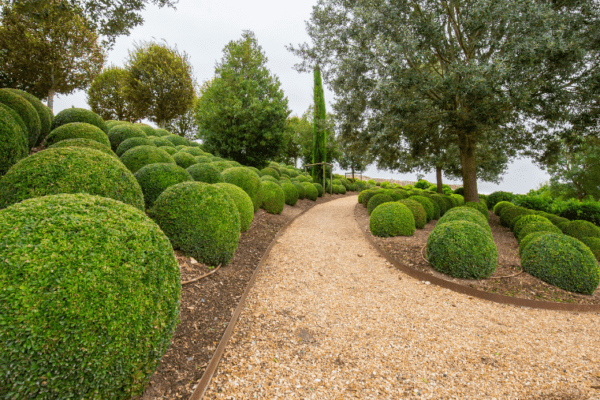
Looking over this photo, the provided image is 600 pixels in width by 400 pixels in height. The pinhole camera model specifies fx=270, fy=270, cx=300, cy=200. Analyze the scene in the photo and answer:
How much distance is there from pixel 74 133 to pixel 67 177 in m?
3.58

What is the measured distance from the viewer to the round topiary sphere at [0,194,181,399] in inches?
62.2

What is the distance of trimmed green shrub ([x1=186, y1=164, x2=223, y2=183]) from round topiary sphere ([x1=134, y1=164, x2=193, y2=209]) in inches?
73.4

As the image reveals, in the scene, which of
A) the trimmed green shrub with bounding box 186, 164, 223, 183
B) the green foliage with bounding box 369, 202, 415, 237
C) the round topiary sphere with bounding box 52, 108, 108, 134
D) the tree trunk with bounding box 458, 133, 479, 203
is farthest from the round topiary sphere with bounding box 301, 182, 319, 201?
the round topiary sphere with bounding box 52, 108, 108, 134

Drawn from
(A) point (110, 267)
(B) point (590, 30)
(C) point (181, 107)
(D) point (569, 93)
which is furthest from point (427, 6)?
(C) point (181, 107)

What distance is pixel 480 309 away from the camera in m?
4.35

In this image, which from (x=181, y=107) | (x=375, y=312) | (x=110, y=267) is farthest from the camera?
(x=181, y=107)

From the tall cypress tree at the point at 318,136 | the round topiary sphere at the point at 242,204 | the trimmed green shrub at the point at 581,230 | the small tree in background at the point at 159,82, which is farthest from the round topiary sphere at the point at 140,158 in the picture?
the small tree in background at the point at 159,82

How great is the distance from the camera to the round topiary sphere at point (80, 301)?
62.2 inches

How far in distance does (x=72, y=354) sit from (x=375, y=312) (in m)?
3.60

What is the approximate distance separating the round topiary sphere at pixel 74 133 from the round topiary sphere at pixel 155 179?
127cm

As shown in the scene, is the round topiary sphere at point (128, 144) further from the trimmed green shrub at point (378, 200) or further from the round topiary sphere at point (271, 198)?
the trimmed green shrub at point (378, 200)

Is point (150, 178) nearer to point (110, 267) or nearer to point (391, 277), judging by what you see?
point (110, 267)

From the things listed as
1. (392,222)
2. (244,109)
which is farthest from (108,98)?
(392,222)

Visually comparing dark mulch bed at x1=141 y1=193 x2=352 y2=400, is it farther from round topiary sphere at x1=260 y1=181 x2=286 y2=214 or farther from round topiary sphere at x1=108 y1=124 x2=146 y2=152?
round topiary sphere at x1=108 y1=124 x2=146 y2=152
